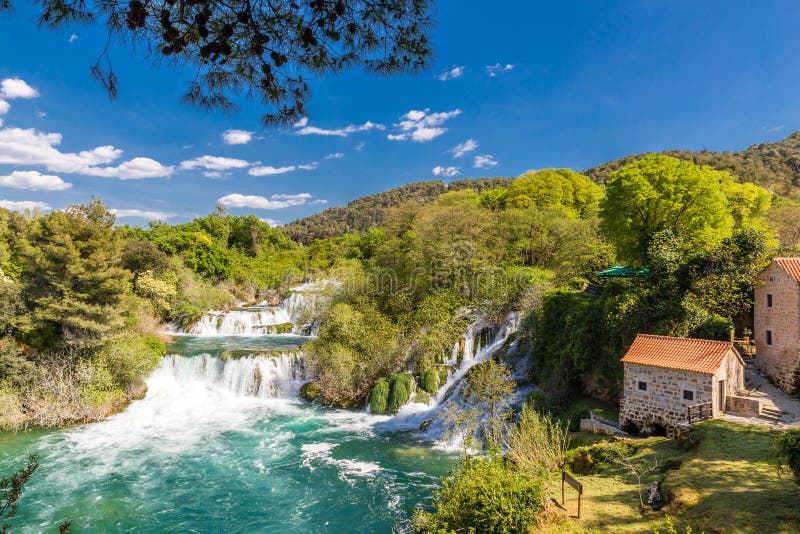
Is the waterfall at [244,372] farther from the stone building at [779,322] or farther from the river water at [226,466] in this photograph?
the stone building at [779,322]

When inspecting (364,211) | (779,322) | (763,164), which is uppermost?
(364,211)

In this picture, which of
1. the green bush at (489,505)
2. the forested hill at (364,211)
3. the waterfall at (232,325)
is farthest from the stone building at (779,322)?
the forested hill at (364,211)

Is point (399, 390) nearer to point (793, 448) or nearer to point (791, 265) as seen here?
point (793, 448)

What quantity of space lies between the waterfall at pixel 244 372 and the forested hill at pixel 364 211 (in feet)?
233

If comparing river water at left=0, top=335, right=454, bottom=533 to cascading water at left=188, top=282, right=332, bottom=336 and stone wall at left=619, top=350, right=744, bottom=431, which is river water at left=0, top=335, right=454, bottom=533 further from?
cascading water at left=188, top=282, right=332, bottom=336

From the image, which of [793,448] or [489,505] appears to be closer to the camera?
[793,448]

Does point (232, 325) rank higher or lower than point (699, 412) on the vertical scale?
higher

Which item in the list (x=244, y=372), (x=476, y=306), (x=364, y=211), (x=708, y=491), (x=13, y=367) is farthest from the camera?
(x=364, y=211)

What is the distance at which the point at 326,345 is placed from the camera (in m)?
22.6

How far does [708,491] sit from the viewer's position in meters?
8.92

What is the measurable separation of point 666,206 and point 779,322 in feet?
23.1

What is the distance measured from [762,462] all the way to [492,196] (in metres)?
39.5

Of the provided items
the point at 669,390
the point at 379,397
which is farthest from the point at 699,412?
the point at 379,397

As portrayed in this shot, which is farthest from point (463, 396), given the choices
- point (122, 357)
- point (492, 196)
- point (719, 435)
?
point (492, 196)
